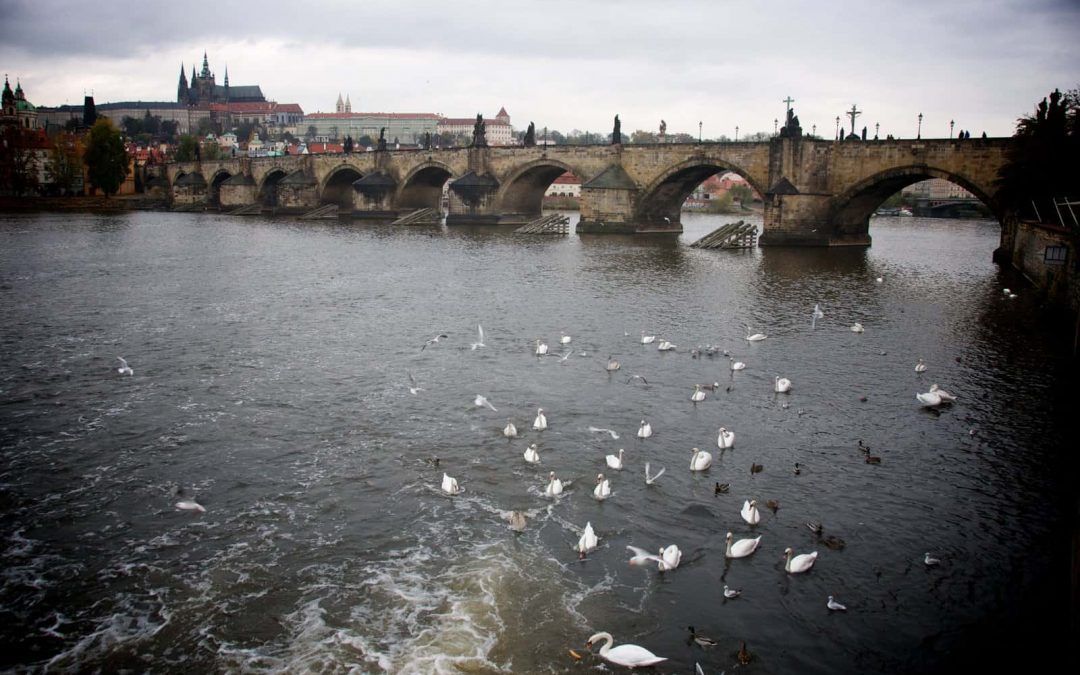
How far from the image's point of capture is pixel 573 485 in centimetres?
1062

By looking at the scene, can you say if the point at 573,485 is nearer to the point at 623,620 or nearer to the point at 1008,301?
the point at 623,620

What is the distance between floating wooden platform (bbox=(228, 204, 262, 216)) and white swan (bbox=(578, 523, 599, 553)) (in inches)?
2910

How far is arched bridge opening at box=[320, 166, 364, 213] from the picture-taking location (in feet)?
234

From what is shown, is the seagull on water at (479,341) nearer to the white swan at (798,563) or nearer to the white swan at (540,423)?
the white swan at (540,423)

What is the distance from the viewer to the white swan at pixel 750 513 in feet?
31.0

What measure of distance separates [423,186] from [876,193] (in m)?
40.2

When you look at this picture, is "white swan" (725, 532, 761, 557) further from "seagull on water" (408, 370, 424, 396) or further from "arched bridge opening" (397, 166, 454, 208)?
"arched bridge opening" (397, 166, 454, 208)

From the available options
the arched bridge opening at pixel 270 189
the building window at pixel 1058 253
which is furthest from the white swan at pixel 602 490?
the arched bridge opening at pixel 270 189

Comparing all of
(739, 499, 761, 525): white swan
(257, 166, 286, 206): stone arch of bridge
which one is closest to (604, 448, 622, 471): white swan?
(739, 499, 761, 525): white swan

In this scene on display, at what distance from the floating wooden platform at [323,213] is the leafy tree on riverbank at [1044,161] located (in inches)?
2072

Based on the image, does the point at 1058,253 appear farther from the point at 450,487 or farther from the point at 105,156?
the point at 105,156

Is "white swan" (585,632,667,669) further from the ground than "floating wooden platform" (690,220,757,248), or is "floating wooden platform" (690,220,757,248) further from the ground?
"floating wooden platform" (690,220,757,248)

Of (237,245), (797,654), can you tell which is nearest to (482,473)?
(797,654)

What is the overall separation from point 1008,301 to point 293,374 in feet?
73.1
